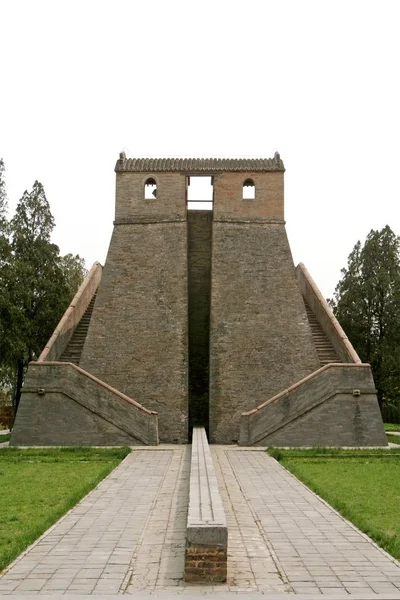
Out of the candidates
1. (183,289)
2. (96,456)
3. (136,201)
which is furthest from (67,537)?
(136,201)

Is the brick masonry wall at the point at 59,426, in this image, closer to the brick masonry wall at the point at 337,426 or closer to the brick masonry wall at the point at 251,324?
the brick masonry wall at the point at 251,324

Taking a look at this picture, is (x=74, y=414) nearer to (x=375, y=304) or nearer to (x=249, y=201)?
(x=249, y=201)

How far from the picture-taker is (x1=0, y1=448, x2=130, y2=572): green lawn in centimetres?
711

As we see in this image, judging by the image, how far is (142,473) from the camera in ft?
39.8

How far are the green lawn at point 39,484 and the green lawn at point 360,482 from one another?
3452 millimetres

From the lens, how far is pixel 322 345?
22484 millimetres

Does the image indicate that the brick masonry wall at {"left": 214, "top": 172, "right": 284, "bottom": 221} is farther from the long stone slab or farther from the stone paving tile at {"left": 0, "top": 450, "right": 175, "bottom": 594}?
the long stone slab

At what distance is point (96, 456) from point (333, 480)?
19.3 ft

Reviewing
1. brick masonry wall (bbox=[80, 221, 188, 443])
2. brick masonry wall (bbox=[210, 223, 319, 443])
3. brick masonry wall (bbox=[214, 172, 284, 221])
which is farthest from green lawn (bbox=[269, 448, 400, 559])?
brick masonry wall (bbox=[214, 172, 284, 221])

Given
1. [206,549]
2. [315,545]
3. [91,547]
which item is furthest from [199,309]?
[206,549]

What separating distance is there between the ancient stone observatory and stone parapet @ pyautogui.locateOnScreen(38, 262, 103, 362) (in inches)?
2.8

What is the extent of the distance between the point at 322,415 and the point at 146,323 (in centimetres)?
644

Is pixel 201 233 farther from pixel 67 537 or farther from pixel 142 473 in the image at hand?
pixel 67 537

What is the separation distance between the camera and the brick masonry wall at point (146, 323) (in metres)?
20.2
